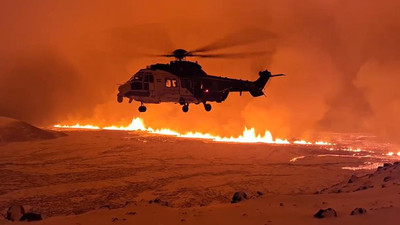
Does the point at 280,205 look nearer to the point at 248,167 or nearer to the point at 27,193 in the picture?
the point at 27,193

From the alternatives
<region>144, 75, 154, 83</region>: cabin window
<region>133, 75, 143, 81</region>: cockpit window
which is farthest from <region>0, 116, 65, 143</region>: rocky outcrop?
<region>144, 75, 154, 83</region>: cabin window

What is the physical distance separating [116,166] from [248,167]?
1075 centimetres

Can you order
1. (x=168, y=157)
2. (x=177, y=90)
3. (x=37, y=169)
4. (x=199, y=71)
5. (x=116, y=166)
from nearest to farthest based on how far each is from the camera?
(x=177, y=90) → (x=199, y=71) → (x=37, y=169) → (x=116, y=166) → (x=168, y=157)

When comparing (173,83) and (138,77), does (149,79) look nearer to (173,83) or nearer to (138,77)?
(138,77)

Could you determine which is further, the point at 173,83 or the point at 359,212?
the point at 173,83

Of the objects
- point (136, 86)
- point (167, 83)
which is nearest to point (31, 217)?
point (136, 86)

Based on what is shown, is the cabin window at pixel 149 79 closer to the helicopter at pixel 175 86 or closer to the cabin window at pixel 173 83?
the helicopter at pixel 175 86

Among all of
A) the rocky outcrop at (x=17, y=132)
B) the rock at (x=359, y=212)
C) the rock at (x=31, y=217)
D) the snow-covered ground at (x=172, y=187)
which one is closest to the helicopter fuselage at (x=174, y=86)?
the snow-covered ground at (x=172, y=187)

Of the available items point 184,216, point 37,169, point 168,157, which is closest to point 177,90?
point 184,216

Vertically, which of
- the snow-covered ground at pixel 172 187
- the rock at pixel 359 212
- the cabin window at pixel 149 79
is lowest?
the snow-covered ground at pixel 172 187

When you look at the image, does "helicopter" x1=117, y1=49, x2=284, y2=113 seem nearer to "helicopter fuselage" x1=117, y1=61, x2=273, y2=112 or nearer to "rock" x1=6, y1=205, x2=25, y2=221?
"helicopter fuselage" x1=117, y1=61, x2=273, y2=112

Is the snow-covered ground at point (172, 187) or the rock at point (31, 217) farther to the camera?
the rock at point (31, 217)

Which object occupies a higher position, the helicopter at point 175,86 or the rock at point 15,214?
the helicopter at point 175,86

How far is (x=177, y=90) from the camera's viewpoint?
565 inches
